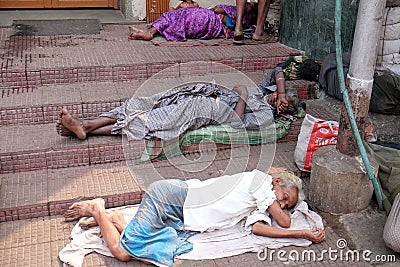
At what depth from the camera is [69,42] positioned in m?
5.18

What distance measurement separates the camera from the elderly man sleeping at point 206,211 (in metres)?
2.96

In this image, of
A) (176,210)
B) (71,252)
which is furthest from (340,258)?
(71,252)

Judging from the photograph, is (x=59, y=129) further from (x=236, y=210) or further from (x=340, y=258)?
(x=340, y=258)

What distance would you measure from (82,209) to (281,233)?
4.35 ft

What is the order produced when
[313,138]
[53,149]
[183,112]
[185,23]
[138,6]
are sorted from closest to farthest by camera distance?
[53,149], [313,138], [183,112], [185,23], [138,6]

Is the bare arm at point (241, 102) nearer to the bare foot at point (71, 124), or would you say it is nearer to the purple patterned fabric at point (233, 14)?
the bare foot at point (71, 124)

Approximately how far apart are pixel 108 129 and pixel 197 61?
143 centimetres

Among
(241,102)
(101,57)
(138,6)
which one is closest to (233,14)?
(138,6)

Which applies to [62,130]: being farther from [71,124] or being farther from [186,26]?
[186,26]

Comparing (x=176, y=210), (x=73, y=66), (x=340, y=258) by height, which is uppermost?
(x=73, y=66)

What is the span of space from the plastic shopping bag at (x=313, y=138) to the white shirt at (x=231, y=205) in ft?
2.19

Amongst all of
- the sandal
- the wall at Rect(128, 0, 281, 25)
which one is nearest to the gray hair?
the sandal

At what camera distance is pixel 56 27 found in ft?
18.6

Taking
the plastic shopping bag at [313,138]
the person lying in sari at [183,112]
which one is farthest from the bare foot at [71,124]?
the plastic shopping bag at [313,138]
